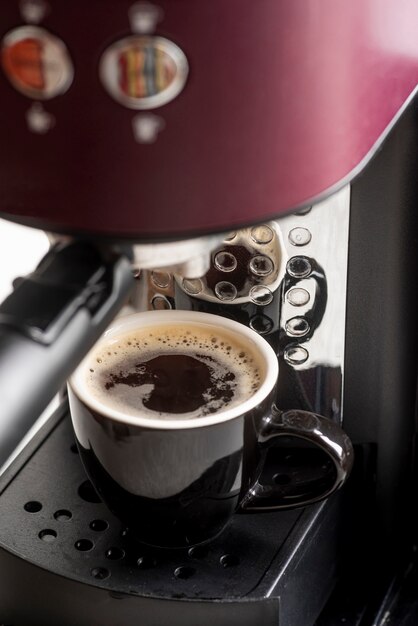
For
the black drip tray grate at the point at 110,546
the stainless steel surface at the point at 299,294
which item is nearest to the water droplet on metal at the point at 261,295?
the stainless steel surface at the point at 299,294

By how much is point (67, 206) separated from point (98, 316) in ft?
0.12

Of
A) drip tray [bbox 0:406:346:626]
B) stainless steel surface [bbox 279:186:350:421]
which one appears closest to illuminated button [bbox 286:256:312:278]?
stainless steel surface [bbox 279:186:350:421]

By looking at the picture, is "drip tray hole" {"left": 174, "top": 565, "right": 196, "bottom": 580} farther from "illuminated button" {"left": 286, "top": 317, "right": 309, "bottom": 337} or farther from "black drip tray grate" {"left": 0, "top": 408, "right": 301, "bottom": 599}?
"illuminated button" {"left": 286, "top": 317, "right": 309, "bottom": 337}

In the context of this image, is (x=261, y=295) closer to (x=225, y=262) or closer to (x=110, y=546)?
(x=225, y=262)

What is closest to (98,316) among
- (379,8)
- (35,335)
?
(35,335)

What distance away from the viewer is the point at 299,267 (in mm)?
470

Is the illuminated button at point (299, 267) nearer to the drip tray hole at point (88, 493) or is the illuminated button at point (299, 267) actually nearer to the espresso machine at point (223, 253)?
the espresso machine at point (223, 253)

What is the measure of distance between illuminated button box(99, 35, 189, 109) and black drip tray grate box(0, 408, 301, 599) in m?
0.24

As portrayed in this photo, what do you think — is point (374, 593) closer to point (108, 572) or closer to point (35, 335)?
point (108, 572)

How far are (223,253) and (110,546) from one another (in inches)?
5.7

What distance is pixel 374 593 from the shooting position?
547mm

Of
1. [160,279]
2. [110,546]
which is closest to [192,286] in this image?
[160,279]

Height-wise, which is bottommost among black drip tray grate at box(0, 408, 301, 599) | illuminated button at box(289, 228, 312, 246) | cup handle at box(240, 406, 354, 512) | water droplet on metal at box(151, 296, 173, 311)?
black drip tray grate at box(0, 408, 301, 599)

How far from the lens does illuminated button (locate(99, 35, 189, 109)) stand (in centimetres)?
30
